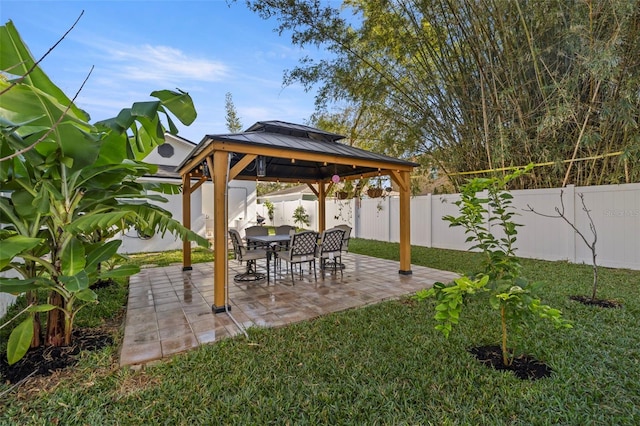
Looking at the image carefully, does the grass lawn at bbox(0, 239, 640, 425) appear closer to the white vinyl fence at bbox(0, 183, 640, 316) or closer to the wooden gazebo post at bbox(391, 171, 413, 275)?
the white vinyl fence at bbox(0, 183, 640, 316)

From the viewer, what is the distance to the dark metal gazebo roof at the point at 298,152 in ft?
14.6

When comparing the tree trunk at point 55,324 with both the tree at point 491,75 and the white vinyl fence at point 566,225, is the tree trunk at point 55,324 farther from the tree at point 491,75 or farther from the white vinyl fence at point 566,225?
the tree at point 491,75

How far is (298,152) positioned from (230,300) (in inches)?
108

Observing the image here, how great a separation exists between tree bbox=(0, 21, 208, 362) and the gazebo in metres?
0.93

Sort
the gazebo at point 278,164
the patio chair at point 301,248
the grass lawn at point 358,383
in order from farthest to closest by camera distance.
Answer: the patio chair at point 301,248 < the gazebo at point 278,164 < the grass lawn at point 358,383

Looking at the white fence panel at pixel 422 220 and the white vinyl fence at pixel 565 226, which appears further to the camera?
the white fence panel at pixel 422 220

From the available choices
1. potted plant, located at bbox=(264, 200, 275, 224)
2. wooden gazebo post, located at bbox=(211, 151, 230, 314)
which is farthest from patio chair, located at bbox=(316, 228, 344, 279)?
potted plant, located at bbox=(264, 200, 275, 224)

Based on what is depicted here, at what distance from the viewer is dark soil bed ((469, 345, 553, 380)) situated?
2586mm

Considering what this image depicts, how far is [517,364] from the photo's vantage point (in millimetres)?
2740

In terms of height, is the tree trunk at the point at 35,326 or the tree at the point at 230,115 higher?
the tree at the point at 230,115

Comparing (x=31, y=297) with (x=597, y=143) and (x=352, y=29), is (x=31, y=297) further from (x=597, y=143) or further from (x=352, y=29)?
(x=597, y=143)

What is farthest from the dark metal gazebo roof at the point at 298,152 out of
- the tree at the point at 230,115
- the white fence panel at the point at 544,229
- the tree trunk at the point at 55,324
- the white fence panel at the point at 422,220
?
the tree at the point at 230,115

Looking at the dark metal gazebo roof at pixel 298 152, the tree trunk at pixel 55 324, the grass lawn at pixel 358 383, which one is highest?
the dark metal gazebo roof at pixel 298 152

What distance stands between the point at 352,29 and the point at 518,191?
651 centimetres
